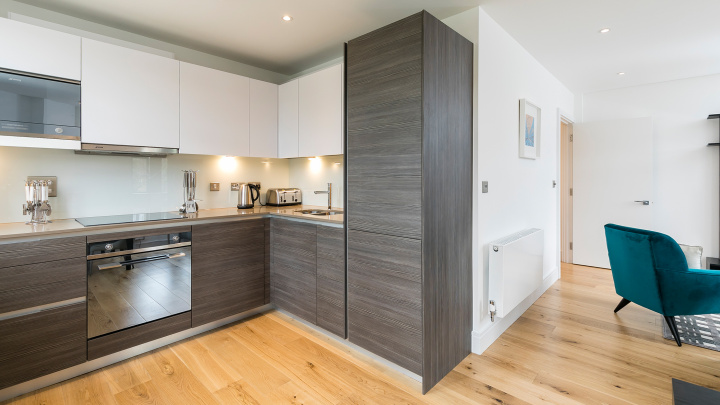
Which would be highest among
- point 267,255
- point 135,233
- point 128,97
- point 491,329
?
point 128,97

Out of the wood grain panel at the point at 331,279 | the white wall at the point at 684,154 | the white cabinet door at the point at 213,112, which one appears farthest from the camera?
the white wall at the point at 684,154

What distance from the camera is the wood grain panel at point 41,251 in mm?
1811

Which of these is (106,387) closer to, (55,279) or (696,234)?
(55,279)

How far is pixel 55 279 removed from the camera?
6.42 feet

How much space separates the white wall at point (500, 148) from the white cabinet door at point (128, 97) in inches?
89.5

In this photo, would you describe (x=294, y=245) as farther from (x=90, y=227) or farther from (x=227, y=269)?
(x=90, y=227)

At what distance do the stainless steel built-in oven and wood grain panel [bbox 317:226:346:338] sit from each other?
1002 mm

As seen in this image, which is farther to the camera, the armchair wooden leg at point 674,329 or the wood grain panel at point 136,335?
the armchair wooden leg at point 674,329

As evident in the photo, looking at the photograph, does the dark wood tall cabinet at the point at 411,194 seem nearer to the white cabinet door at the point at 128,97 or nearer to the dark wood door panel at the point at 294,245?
the dark wood door panel at the point at 294,245

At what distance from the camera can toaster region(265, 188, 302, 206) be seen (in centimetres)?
354

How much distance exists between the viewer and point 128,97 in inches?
96.3

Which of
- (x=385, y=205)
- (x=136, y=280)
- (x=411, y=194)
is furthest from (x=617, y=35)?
(x=136, y=280)

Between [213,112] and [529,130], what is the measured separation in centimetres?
291

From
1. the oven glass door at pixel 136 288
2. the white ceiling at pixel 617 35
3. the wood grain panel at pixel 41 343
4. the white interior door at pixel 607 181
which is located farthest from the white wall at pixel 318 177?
the white interior door at pixel 607 181
